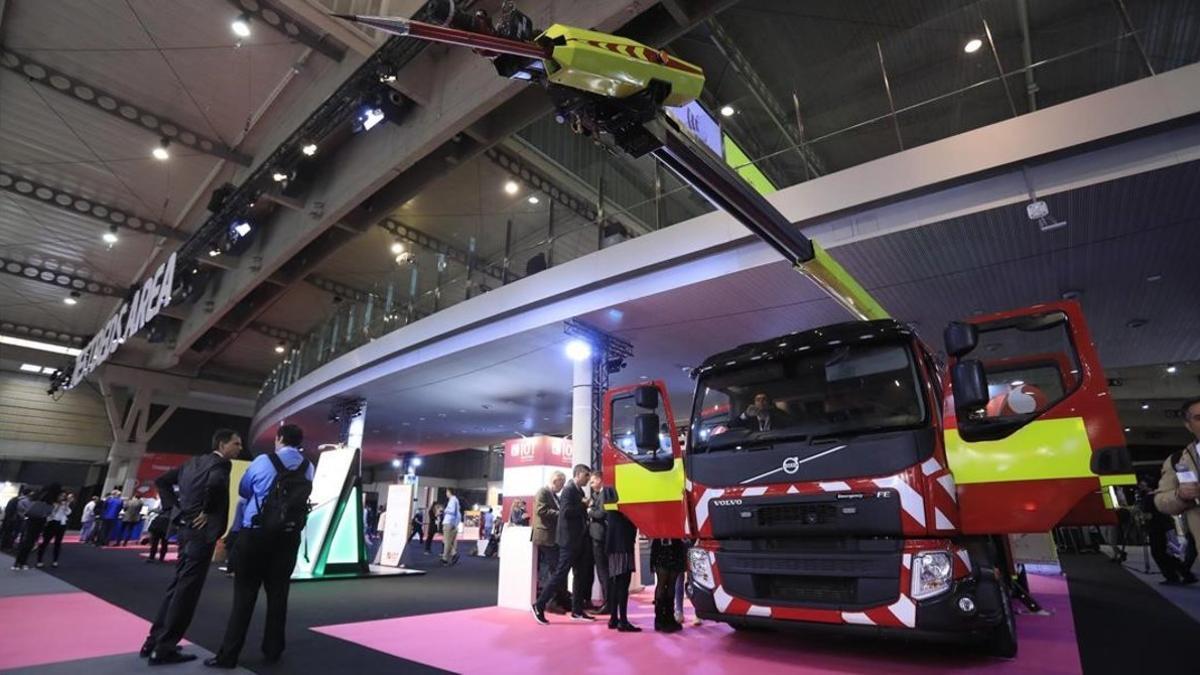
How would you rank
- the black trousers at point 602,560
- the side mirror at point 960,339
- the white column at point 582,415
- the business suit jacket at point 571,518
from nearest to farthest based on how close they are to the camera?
the side mirror at point 960,339 < the business suit jacket at point 571,518 < the black trousers at point 602,560 < the white column at point 582,415

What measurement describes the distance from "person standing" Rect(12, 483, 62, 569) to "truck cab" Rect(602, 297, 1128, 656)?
974cm

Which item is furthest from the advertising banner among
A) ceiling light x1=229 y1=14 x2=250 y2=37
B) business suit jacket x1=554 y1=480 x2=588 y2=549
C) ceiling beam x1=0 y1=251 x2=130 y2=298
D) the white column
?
ceiling beam x1=0 y1=251 x2=130 y2=298

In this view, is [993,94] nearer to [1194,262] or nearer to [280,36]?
[1194,262]

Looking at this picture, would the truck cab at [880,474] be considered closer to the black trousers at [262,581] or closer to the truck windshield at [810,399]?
the truck windshield at [810,399]

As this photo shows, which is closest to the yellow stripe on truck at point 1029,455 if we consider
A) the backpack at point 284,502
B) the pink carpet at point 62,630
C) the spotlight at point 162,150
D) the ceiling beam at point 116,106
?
the backpack at point 284,502

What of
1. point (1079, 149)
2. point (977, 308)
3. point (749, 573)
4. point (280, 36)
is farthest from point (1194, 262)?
point (280, 36)

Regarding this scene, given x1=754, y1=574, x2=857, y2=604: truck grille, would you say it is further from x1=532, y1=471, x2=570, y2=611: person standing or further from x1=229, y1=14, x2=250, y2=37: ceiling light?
x1=229, y1=14, x2=250, y2=37: ceiling light

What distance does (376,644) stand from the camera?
4504 millimetres

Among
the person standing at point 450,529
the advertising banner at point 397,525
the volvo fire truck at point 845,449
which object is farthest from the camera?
the person standing at point 450,529

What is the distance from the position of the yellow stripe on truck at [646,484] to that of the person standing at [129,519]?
702 inches

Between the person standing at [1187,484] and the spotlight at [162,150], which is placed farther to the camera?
the spotlight at [162,150]

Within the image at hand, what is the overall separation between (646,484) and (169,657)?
3.37 metres

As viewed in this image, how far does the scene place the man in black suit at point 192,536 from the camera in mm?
3658

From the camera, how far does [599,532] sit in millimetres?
5684
